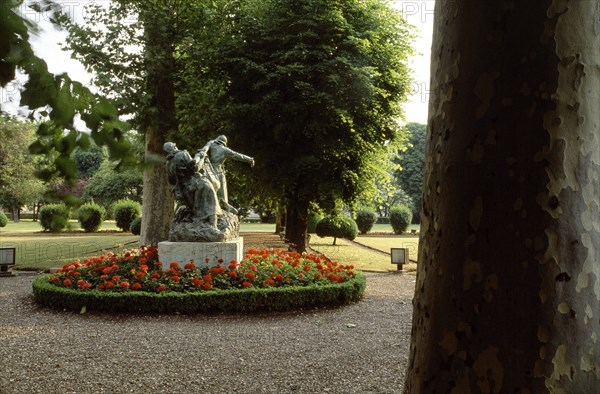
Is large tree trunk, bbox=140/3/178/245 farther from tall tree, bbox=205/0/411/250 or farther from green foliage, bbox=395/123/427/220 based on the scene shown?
green foliage, bbox=395/123/427/220

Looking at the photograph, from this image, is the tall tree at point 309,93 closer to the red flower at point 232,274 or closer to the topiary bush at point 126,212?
the red flower at point 232,274

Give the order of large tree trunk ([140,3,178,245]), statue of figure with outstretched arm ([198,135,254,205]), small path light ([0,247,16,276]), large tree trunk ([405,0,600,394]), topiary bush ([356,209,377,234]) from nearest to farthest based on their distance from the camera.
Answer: large tree trunk ([405,0,600,394]) → statue of figure with outstretched arm ([198,135,254,205]) → small path light ([0,247,16,276]) → large tree trunk ([140,3,178,245]) → topiary bush ([356,209,377,234])

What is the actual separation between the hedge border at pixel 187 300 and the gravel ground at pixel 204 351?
0.22 m

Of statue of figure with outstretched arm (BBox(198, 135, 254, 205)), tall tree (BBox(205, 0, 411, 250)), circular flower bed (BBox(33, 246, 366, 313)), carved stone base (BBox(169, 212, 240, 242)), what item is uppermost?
tall tree (BBox(205, 0, 411, 250))

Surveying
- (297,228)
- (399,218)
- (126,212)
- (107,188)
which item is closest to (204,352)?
(297,228)

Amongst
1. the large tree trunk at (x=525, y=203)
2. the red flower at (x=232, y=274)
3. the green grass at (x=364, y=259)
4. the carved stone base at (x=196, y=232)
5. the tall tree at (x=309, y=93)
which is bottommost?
the green grass at (x=364, y=259)

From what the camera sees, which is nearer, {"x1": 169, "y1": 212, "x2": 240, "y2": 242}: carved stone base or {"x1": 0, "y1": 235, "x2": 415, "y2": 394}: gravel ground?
{"x1": 0, "y1": 235, "x2": 415, "y2": 394}: gravel ground

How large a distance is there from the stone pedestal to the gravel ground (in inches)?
69.6

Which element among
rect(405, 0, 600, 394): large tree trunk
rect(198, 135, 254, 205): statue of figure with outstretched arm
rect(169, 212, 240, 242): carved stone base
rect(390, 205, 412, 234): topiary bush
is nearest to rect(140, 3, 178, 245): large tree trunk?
rect(198, 135, 254, 205): statue of figure with outstretched arm

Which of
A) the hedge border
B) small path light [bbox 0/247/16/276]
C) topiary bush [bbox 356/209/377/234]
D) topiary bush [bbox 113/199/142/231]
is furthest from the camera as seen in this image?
topiary bush [bbox 356/209/377/234]

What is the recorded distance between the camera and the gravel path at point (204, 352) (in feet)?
17.6

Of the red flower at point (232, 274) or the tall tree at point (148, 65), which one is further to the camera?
the tall tree at point (148, 65)

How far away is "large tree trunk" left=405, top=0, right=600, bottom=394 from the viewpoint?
1540mm

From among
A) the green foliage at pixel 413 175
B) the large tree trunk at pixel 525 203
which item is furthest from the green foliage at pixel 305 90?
the green foliage at pixel 413 175
